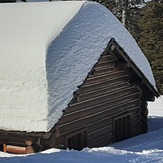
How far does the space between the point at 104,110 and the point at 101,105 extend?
0.91 feet

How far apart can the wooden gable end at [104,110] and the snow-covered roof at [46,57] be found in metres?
0.51

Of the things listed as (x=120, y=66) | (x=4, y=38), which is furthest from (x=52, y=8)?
(x=120, y=66)

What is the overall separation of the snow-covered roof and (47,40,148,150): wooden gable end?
1.68 feet

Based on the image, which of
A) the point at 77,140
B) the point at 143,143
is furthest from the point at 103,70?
the point at 143,143

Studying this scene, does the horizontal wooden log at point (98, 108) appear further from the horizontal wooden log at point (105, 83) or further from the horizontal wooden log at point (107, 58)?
the horizontal wooden log at point (107, 58)

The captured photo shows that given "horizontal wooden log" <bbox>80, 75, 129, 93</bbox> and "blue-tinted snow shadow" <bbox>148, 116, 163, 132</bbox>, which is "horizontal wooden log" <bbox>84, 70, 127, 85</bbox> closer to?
"horizontal wooden log" <bbox>80, 75, 129, 93</bbox>

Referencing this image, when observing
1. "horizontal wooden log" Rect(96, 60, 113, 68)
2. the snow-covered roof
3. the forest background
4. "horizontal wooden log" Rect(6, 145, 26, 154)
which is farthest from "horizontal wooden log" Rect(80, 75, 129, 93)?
the forest background

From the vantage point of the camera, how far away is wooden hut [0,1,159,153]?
1101 centimetres

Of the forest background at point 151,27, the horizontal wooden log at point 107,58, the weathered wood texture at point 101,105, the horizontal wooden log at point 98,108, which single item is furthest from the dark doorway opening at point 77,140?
the forest background at point 151,27

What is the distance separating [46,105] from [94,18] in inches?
153

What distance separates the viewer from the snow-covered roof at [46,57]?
10.9 m

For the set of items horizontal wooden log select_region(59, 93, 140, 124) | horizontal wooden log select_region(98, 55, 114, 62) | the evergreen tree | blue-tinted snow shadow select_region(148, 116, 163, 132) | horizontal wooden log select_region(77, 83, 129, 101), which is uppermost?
the evergreen tree

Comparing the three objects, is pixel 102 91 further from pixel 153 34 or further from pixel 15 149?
pixel 153 34

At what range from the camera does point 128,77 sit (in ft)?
50.5
